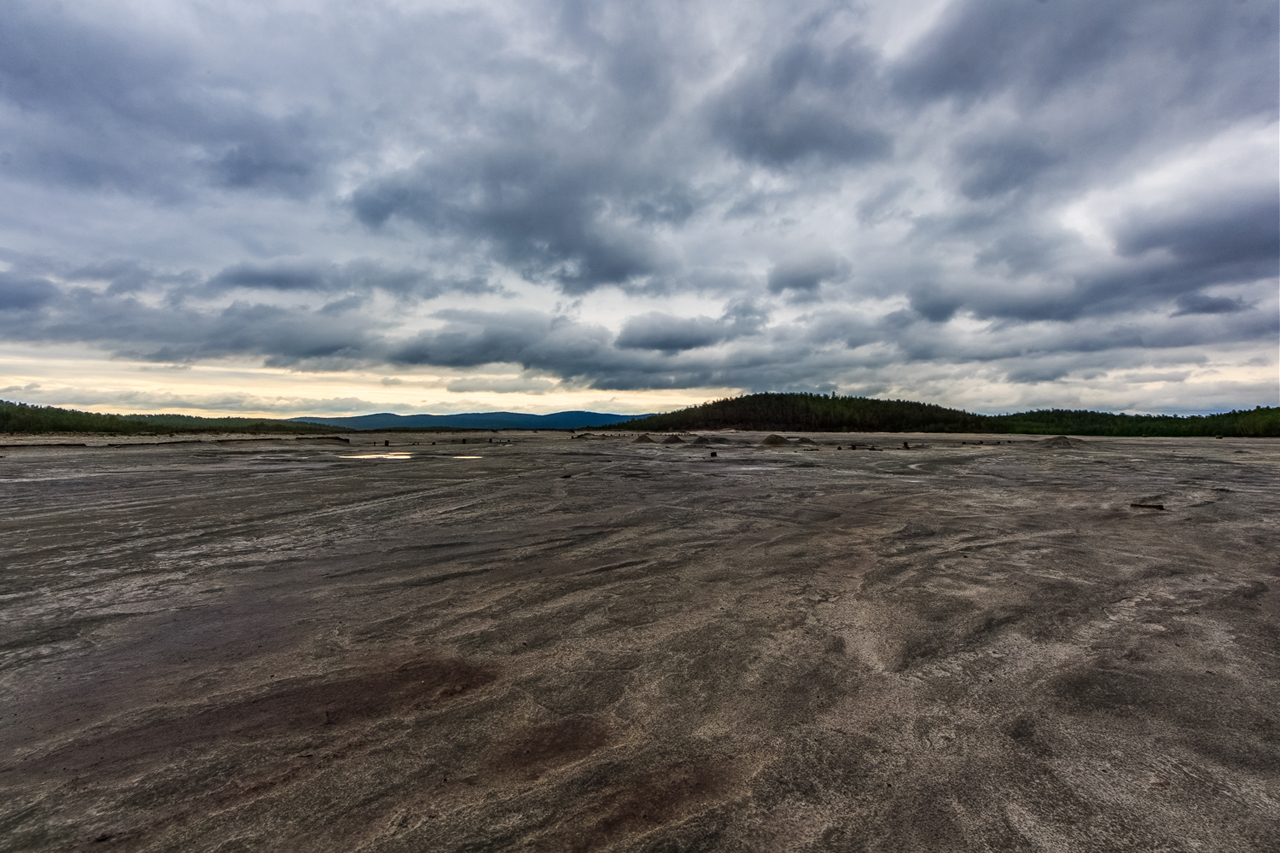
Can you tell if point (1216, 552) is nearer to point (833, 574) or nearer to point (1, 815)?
point (833, 574)

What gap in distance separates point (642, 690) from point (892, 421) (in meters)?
76.8

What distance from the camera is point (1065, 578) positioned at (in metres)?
4.92

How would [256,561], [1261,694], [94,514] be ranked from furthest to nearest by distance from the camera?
[94,514], [256,561], [1261,694]

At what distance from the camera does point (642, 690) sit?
2881mm

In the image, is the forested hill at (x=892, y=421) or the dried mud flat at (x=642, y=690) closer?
the dried mud flat at (x=642, y=690)

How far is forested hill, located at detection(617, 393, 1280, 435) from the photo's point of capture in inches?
1702

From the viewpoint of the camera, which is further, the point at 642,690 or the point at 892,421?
the point at 892,421

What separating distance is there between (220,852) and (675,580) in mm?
3516

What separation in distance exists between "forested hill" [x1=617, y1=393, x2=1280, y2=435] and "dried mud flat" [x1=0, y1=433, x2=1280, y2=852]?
5091 cm

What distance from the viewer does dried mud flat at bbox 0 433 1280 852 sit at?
195 cm

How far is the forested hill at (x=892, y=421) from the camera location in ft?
142

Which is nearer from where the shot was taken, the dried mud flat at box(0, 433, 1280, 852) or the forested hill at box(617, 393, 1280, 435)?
the dried mud flat at box(0, 433, 1280, 852)

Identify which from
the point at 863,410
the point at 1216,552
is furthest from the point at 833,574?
the point at 863,410

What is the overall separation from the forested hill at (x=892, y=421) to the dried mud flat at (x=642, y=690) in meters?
50.9
